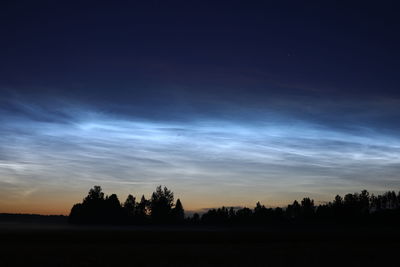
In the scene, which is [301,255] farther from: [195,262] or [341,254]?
[195,262]

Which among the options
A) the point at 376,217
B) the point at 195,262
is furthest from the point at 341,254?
the point at 376,217

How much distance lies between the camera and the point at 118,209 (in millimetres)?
190875

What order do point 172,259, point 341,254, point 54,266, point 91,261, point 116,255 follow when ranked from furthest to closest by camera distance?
point 341,254
point 116,255
point 172,259
point 91,261
point 54,266

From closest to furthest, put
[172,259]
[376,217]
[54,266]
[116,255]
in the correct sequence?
[54,266] → [172,259] → [116,255] → [376,217]

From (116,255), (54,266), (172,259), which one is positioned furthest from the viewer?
(116,255)

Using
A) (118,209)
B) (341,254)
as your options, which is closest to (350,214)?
(118,209)

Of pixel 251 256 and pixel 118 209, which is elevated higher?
pixel 118 209

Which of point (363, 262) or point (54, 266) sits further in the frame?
point (363, 262)

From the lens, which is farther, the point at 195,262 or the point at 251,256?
the point at 251,256

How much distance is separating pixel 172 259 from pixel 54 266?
10.5 metres

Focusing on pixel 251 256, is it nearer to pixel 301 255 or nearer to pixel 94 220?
pixel 301 255

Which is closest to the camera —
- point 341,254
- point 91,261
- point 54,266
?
point 54,266

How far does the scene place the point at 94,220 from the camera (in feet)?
615

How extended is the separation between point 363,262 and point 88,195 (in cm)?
17001
